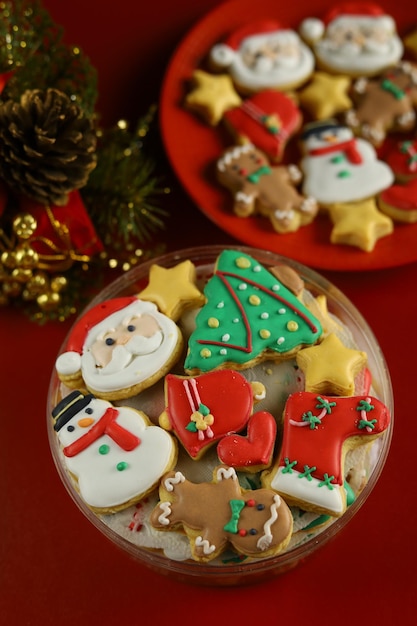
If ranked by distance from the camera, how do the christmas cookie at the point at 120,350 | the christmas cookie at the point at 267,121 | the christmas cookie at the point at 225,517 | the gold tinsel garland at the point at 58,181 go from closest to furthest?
1. the christmas cookie at the point at 225,517
2. the christmas cookie at the point at 120,350
3. the gold tinsel garland at the point at 58,181
4. the christmas cookie at the point at 267,121

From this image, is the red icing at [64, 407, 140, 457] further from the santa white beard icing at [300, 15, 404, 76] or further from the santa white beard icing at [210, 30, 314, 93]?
the santa white beard icing at [300, 15, 404, 76]

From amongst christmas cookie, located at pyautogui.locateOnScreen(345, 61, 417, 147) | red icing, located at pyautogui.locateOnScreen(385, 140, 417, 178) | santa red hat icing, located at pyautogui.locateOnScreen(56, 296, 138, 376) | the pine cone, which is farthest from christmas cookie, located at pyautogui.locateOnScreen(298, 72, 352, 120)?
santa red hat icing, located at pyautogui.locateOnScreen(56, 296, 138, 376)

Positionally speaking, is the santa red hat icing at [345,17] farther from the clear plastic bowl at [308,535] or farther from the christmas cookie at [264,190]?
the clear plastic bowl at [308,535]

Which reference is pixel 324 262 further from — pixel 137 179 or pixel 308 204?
pixel 137 179

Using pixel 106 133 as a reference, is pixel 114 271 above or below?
below

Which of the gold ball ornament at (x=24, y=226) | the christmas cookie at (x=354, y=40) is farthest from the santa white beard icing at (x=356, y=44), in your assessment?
the gold ball ornament at (x=24, y=226)

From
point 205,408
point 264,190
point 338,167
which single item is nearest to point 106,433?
point 205,408

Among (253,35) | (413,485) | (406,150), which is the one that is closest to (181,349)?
(413,485)
